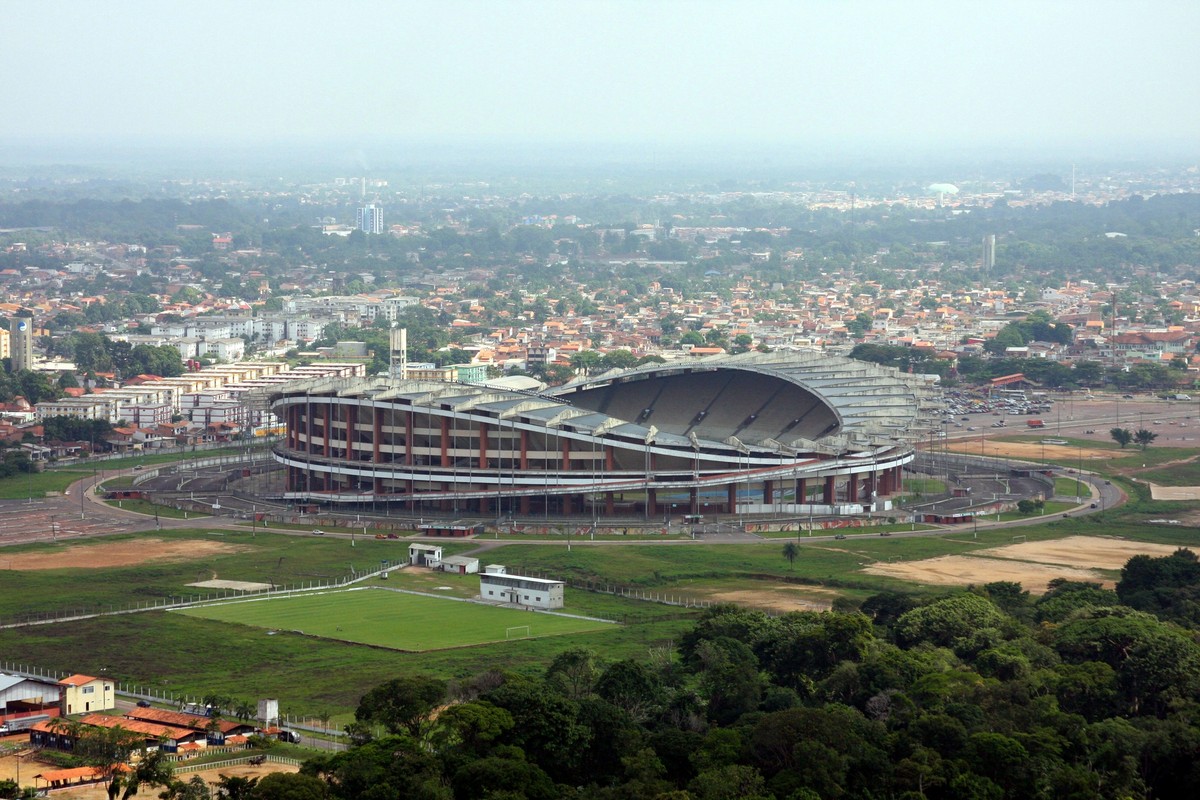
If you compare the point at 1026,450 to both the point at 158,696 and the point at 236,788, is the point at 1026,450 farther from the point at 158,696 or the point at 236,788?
the point at 236,788

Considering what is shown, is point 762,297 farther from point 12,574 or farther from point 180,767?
point 180,767

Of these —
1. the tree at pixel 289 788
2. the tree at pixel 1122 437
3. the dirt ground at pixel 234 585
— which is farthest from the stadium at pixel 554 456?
the tree at pixel 289 788

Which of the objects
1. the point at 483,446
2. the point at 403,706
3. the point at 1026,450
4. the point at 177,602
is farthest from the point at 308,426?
the point at 403,706

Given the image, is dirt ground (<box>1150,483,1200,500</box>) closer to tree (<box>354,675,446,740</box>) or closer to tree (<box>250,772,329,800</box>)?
tree (<box>354,675,446,740</box>)

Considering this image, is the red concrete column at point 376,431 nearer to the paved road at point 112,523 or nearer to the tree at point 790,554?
the paved road at point 112,523

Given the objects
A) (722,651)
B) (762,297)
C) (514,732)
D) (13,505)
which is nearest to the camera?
(514,732)

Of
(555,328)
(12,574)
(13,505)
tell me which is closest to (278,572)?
(12,574)
